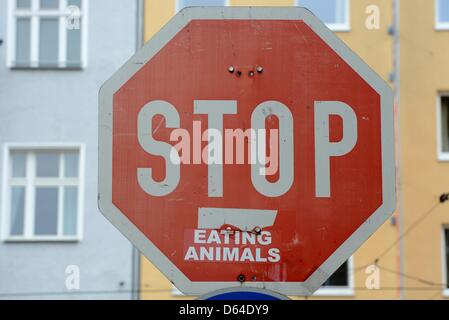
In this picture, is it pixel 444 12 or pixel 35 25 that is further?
pixel 444 12

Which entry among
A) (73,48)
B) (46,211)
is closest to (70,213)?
(46,211)

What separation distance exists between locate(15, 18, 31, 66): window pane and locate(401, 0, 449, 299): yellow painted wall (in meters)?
1.96

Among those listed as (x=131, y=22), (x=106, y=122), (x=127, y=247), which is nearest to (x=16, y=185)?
(x=127, y=247)

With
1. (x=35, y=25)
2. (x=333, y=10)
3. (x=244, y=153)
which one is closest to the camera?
(x=244, y=153)

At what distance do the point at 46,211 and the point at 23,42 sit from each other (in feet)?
2.95

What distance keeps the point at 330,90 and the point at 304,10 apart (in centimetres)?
8

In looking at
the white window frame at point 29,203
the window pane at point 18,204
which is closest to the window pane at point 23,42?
the white window frame at point 29,203

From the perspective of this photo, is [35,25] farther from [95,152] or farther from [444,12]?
[444,12]

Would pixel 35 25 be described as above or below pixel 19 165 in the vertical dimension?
above

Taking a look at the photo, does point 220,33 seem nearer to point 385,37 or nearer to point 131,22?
point 131,22

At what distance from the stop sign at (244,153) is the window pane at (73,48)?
3.91 meters

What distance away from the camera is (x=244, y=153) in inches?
27.3

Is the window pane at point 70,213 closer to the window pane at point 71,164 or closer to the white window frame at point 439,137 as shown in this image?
the window pane at point 71,164

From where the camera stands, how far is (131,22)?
4.32 meters
